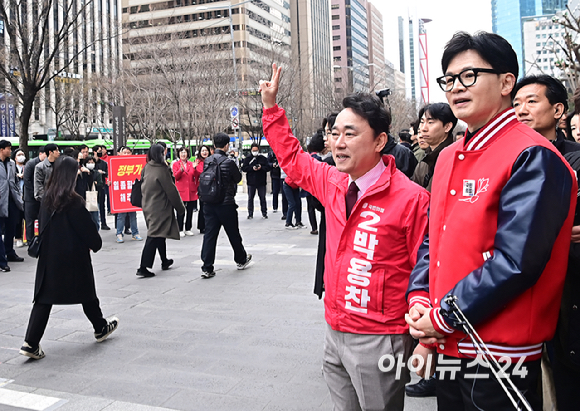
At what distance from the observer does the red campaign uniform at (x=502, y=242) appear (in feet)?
5.27

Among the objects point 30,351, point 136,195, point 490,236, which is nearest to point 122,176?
point 136,195

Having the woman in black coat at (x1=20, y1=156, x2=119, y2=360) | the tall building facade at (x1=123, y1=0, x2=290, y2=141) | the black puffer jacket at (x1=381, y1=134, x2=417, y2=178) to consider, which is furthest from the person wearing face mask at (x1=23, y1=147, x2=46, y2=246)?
the tall building facade at (x1=123, y1=0, x2=290, y2=141)

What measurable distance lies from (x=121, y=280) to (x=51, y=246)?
284 cm

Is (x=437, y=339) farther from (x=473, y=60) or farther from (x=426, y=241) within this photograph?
(x=473, y=60)

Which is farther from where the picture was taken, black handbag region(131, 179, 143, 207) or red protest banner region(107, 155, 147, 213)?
red protest banner region(107, 155, 147, 213)

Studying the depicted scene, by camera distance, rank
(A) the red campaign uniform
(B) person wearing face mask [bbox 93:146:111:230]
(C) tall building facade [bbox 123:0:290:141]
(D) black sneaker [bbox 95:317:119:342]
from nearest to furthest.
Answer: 1. (A) the red campaign uniform
2. (D) black sneaker [bbox 95:317:119:342]
3. (B) person wearing face mask [bbox 93:146:111:230]
4. (C) tall building facade [bbox 123:0:290:141]

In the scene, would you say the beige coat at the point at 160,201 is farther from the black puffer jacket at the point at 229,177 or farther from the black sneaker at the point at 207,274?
the black sneaker at the point at 207,274

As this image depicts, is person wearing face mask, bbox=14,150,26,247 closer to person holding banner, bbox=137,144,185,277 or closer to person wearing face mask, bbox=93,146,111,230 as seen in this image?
person wearing face mask, bbox=93,146,111,230

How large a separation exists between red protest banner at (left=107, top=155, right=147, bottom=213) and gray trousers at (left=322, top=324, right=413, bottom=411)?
31.7ft

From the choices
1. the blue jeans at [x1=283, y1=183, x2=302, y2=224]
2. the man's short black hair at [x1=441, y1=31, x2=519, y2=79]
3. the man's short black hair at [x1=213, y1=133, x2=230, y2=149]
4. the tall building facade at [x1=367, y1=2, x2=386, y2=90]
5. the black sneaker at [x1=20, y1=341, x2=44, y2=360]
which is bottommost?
the black sneaker at [x1=20, y1=341, x2=44, y2=360]

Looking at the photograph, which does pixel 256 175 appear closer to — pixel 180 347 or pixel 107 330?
pixel 107 330

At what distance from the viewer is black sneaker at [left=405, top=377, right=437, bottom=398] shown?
3.70 m

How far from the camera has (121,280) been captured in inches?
294

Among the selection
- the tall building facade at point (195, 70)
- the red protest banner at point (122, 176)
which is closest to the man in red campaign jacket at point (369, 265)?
the red protest banner at point (122, 176)
